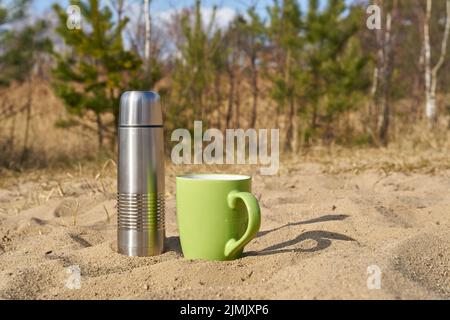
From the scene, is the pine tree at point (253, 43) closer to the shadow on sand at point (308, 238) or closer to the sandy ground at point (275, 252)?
the sandy ground at point (275, 252)

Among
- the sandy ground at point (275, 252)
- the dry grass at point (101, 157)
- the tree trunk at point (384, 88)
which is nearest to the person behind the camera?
the sandy ground at point (275, 252)

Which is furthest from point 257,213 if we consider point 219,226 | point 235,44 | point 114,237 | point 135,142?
point 235,44

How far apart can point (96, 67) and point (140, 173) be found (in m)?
4.11

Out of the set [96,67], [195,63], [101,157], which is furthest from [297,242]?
[195,63]

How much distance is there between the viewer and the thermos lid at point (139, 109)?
4.37ft

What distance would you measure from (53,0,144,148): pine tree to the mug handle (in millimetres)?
3977

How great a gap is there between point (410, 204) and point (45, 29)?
4244 millimetres

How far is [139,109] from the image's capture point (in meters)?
1.33

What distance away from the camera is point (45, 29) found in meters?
5.23

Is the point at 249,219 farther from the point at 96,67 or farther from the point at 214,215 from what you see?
the point at 96,67

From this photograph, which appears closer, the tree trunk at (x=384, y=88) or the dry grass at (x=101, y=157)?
the dry grass at (x=101, y=157)

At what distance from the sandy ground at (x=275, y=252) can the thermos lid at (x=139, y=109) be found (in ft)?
1.10

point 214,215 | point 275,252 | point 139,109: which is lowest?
point 275,252

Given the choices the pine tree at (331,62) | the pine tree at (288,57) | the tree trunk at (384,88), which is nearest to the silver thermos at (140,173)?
the pine tree at (288,57)
